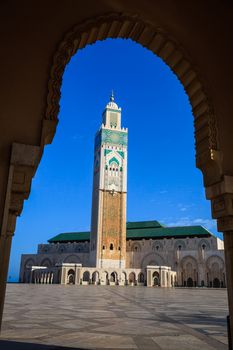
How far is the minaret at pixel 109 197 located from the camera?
37.3 metres

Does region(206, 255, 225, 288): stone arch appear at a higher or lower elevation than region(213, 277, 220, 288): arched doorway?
higher

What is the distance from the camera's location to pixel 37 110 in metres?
2.62

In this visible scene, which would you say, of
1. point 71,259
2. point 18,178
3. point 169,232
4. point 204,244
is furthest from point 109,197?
point 18,178

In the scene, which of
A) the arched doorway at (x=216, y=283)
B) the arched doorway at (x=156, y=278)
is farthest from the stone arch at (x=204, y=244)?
the arched doorway at (x=156, y=278)

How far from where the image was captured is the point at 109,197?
38.9 metres

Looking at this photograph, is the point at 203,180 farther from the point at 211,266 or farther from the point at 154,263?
the point at 154,263

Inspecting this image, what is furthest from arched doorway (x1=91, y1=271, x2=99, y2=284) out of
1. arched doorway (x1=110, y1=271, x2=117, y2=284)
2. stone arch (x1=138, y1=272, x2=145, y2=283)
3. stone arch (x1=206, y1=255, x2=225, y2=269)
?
stone arch (x1=206, y1=255, x2=225, y2=269)

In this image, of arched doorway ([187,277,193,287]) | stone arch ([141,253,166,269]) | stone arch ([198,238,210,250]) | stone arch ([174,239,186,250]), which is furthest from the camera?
stone arch ([141,253,166,269])

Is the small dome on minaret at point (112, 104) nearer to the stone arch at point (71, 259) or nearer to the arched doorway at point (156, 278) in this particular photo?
the stone arch at point (71, 259)

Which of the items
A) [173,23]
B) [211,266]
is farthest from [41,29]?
[211,266]

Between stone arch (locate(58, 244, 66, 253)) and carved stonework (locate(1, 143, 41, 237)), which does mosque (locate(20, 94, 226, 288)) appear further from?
carved stonework (locate(1, 143, 41, 237))

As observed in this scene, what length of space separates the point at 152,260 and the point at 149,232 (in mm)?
4009

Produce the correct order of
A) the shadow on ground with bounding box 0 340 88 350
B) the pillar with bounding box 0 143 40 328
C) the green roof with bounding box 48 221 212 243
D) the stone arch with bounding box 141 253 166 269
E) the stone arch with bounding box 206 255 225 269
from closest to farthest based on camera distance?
the pillar with bounding box 0 143 40 328 < the shadow on ground with bounding box 0 340 88 350 < the stone arch with bounding box 206 255 225 269 < the stone arch with bounding box 141 253 166 269 < the green roof with bounding box 48 221 212 243

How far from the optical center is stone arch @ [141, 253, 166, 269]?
125 ft
